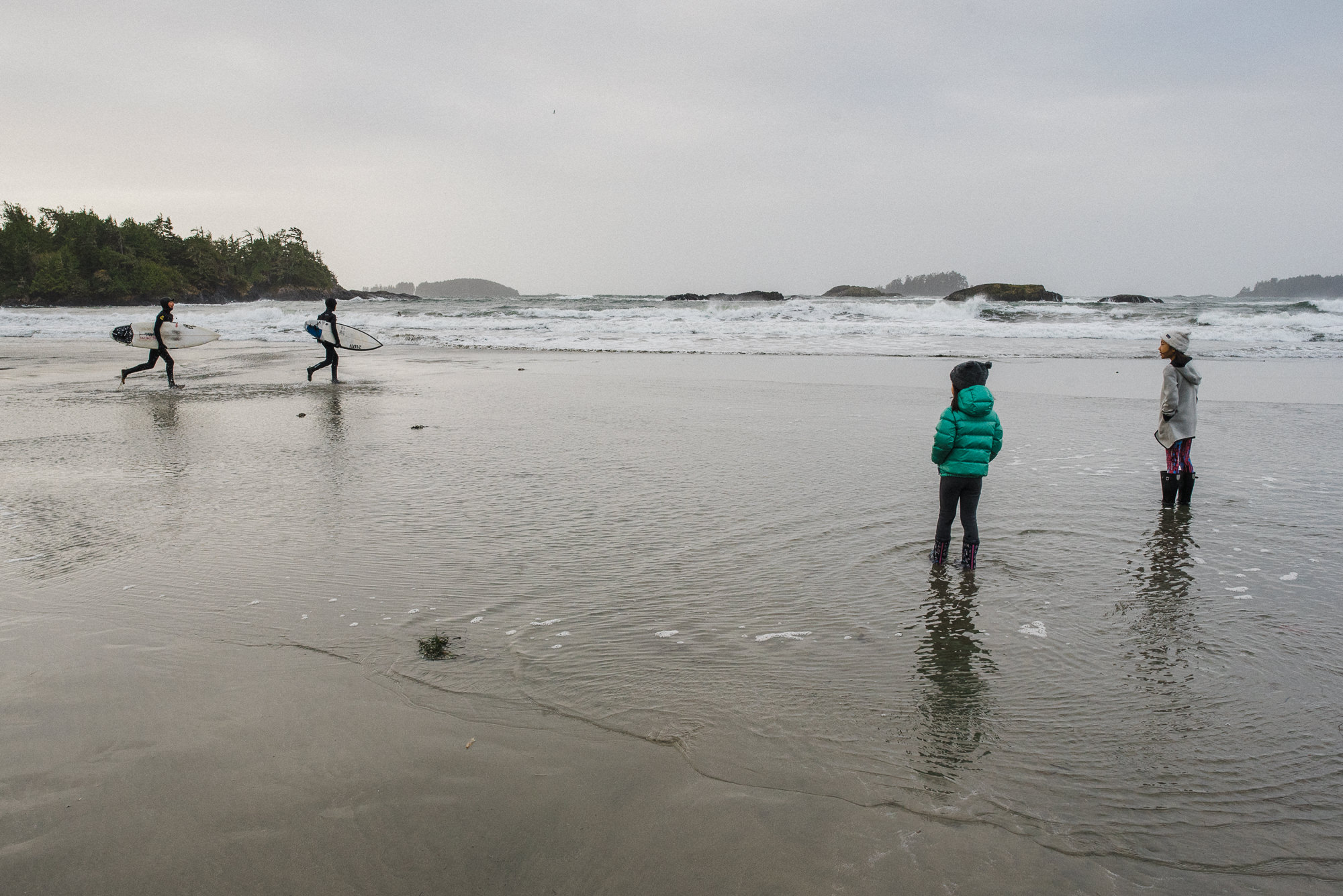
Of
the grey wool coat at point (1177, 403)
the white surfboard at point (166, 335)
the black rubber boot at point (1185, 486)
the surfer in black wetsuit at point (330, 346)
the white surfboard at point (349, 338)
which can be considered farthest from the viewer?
the white surfboard at point (349, 338)

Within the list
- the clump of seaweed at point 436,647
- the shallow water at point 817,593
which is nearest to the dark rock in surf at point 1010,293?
the shallow water at point 817,593

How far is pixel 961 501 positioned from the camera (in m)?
4.77

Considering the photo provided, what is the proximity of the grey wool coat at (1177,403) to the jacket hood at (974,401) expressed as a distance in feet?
8.20

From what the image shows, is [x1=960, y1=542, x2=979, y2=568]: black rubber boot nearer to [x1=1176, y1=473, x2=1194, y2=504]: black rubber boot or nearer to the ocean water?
[x1=1176, y1=473, x2=1194, y2=504]: black rubber boot

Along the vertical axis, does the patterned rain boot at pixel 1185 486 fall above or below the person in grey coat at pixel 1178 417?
below

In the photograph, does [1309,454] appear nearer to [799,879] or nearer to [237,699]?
[799,879]

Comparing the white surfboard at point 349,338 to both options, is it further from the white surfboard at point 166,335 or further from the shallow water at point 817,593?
the shallow water at point 817,593

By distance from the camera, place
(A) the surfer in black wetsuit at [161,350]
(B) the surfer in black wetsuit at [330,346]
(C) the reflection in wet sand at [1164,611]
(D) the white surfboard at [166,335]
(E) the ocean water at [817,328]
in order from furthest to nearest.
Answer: (E) the ocean water at [817,328]
(D) the white surfboard at [166,335]
(B) the surfer in black wetsuit at [330,346]
(A) the surfer in black wetsuit at [161,350]
(C) the reflection in wet sand at [1164,611]

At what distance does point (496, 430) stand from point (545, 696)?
261 inches

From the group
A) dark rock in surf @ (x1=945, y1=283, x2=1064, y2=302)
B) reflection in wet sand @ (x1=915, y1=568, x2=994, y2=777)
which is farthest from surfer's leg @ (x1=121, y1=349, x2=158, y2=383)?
dark rock in surf @ (x1=945, y1=283, x2=1064, y2=302)

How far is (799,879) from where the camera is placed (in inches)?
83.4

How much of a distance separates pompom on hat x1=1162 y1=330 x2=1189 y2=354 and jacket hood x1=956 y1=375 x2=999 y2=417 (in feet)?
8.44

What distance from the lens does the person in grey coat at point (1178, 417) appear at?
6035 millimetres

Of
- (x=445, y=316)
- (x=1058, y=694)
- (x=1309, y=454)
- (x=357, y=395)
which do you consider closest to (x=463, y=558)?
(x=1058, y=694)
